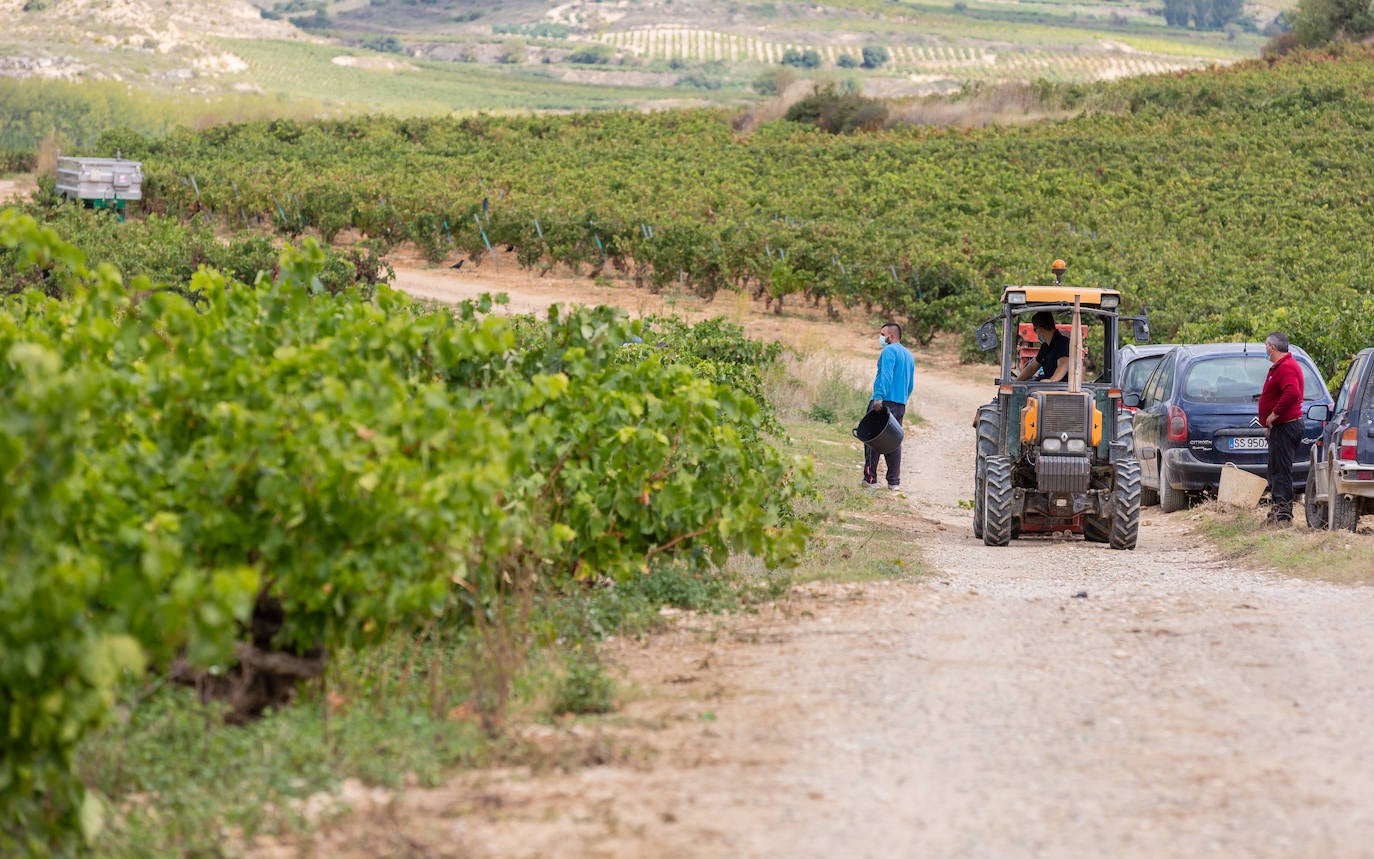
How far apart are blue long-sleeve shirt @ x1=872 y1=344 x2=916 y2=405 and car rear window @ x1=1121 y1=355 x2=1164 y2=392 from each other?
113 inches

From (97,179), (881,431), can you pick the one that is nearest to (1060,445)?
(881,431)

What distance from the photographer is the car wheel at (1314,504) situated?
45.6 feet

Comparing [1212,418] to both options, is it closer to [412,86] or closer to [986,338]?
[986,338]

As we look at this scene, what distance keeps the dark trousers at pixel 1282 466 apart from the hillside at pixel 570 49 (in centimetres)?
7325

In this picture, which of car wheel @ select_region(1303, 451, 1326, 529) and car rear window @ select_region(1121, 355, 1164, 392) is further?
car rear window @ select_region(1121, 355, 1164, 392)

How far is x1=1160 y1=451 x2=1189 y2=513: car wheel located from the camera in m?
16.3

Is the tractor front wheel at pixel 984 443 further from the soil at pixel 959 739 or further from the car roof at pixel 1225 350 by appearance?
the car roof at pixel 1225 350

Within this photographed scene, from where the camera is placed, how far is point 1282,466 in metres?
14.3

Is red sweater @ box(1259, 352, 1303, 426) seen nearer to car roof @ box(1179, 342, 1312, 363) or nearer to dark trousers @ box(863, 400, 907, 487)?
car roof @ box(1179, 342, 1312, 363)

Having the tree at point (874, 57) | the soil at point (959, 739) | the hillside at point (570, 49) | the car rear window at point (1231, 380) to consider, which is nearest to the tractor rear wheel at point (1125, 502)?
the soil at point (959, 739)

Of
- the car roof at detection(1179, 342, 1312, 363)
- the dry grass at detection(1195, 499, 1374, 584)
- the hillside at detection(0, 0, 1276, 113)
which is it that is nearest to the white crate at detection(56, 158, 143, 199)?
the car roof at detection(1179, 342, 1312, 363)

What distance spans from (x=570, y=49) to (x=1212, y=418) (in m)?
159

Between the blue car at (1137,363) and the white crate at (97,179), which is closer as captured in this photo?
the blue car at (1137,363)

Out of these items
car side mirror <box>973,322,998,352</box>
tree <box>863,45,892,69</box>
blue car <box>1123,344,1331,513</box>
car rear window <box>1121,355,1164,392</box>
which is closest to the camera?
car side mirror <box>973,322,998,352</box>
